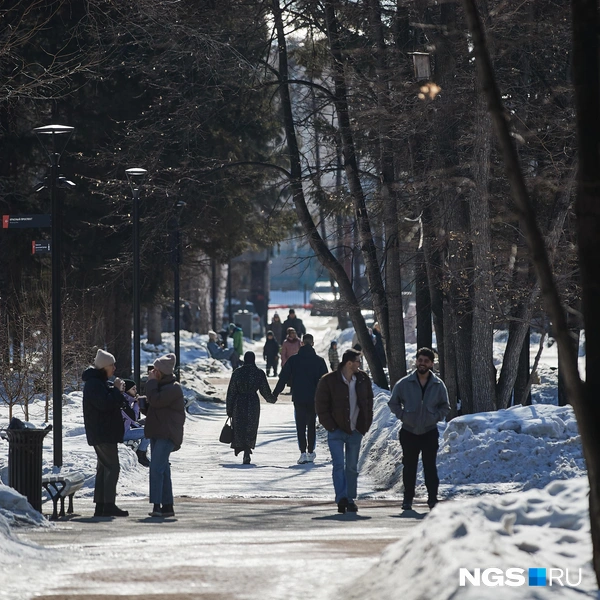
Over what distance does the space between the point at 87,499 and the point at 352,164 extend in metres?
11.3

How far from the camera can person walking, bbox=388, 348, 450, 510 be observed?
12.4 metres

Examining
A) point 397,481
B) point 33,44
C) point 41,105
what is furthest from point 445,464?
point 41,105

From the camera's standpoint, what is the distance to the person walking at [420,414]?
40.7 feet

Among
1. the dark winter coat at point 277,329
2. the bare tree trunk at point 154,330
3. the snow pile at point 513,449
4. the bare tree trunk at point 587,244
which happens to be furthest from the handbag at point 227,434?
the bare tree trunk at point 154,330

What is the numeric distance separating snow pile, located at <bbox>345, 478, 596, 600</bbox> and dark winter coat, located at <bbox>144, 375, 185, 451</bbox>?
5068 millimetres

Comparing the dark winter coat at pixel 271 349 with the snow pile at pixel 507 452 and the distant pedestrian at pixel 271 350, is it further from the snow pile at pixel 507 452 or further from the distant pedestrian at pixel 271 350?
the snow pile at pixel 507 452

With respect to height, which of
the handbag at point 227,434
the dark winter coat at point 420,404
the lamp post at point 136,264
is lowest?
the handbag at point 227,434

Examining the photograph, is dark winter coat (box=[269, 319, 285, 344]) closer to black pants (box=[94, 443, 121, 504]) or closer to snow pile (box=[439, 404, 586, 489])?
snow pile (box=[439, 404, 586, 489])

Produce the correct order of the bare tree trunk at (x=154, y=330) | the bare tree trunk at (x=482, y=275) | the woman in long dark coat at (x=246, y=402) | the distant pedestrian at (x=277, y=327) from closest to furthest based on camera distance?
the woman in long dark coat at (x=246, y=402) < the bare tree trunk at (x=482, y=275) < the distant pedestrian at (x=277, y=327) < the bare tree trunk at (x=154, y=330)

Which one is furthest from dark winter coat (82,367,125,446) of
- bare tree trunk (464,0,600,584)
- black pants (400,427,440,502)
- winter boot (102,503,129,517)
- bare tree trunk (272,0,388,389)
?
bare tree trunk (272,0,388,389)

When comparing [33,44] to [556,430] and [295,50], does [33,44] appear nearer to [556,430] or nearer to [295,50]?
[295,50]

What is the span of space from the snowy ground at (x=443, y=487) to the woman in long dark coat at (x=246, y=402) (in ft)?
1.44

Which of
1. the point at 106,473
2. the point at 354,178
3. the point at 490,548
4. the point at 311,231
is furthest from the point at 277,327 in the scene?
the point at 490,548

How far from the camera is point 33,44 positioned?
25641 mm
